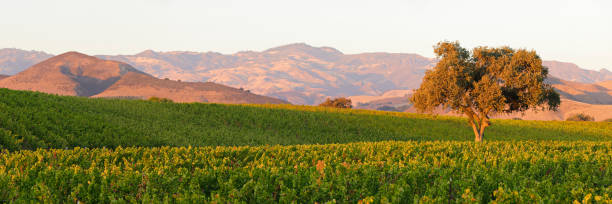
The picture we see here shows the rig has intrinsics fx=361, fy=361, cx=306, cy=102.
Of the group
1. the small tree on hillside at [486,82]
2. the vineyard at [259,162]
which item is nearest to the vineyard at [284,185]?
the vineyard at [259,162]

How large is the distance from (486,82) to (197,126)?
2247 cm

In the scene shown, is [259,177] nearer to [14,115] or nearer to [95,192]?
[95,192]

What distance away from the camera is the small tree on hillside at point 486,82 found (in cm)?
2555

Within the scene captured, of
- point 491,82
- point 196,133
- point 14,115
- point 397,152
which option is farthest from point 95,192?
point 491,82

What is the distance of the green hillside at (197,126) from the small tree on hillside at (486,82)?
9.12 m

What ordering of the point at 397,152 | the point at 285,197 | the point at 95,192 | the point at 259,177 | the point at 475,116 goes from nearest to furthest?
1. the point at 285,197
2. the point at 95,192
3. the point at 259,177
4. the point at 397,152
5. the point at 475,116

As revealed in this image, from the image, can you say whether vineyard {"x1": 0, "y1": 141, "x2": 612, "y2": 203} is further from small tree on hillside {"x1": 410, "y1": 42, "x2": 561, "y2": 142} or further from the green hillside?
small tree on hillside {"x1": 410, "y1": 42, "x2": 561, "y2": 142}

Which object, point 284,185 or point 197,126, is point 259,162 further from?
point 197,126

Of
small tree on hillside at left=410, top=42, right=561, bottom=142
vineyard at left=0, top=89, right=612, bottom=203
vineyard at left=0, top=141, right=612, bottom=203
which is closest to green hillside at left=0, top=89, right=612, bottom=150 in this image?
vineyard at left=0, top=89, right=612, bottom=203

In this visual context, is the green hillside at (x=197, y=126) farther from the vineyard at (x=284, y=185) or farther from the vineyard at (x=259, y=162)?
the vineyard at (x=284, y=185)

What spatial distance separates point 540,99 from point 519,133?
64.5ft

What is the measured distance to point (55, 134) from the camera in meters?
17.4

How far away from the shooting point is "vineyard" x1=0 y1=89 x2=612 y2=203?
5.86 meters

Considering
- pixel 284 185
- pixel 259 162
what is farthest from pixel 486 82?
pixel 284 185
